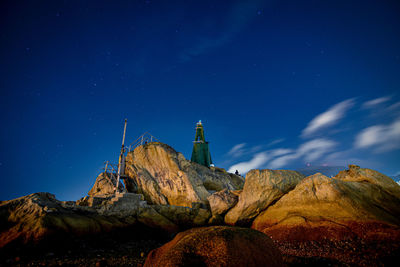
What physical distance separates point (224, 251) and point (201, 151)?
104ft

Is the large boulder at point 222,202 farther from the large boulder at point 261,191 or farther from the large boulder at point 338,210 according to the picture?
the large boulder at point 338,210

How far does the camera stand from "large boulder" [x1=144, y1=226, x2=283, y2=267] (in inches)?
113

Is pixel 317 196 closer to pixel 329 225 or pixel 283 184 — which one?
pixel 329 225

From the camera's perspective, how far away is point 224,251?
297 centimetres

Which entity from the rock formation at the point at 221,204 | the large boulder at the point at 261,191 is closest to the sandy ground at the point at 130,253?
the large boulder at the point at 261,191

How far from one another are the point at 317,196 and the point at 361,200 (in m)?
2.02

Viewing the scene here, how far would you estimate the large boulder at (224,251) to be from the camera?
9.42ft

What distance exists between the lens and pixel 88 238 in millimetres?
9969

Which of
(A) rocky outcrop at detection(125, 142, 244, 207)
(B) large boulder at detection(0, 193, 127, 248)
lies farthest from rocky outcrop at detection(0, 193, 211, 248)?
(A) rocky outcrop at detection(125, 142, 244, 207)

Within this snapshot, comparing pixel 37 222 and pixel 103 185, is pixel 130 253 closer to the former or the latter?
pixel 37 222

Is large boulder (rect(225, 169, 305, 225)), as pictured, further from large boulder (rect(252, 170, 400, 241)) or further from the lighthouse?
the lighthouse

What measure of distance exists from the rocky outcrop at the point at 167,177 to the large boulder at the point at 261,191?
6.80 metres

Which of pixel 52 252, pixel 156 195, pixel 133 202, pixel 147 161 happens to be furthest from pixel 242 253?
pixel 147 161

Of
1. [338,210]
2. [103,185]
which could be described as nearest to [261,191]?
[338,210]
